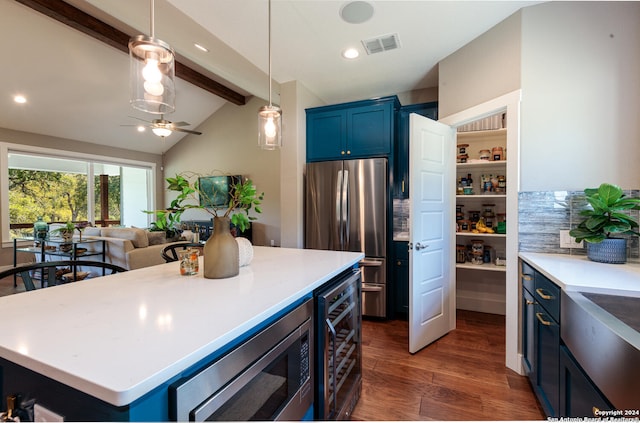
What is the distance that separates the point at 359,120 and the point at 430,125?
0.98 metres

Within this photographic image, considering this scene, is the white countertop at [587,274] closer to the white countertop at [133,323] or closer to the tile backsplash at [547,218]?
the tile backsplash at [547,218]

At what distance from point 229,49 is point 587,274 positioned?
341 centimetres

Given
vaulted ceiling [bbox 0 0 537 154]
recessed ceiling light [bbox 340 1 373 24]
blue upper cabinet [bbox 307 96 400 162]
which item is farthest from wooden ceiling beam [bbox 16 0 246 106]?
recessed ceiling light [bbox 340 1 373 24]

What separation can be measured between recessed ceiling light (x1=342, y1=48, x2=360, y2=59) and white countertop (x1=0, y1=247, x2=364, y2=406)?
2252 mm

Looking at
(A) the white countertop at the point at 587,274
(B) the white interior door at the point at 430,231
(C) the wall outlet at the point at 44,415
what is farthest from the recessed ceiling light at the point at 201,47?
(A) the white countertop at the point at 587,274

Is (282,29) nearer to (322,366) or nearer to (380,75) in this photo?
(380,75)

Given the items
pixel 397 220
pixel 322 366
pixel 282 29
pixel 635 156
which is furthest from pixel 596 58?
pixel 322 366

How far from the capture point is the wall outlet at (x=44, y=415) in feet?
2.05

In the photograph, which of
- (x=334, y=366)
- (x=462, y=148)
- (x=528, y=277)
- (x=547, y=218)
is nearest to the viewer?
(x=334, y=366)

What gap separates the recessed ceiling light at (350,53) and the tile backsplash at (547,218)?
191 centimetres

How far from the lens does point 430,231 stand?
99.3 inches

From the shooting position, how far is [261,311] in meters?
0.88

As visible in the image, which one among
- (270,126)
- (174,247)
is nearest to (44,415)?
(174,247)

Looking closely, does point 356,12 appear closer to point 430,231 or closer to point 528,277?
point 430,231
